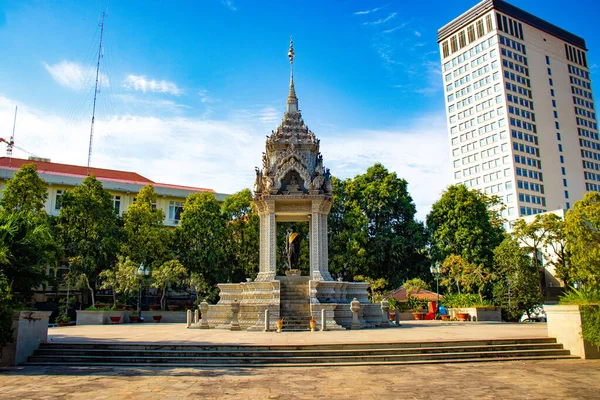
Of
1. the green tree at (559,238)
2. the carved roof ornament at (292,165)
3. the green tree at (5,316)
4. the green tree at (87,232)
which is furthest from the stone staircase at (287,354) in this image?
the green tree at (559,238)

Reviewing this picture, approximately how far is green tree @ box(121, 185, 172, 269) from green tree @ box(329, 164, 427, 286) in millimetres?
13789

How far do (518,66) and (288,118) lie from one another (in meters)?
64.6

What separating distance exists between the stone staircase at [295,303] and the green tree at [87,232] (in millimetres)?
17409

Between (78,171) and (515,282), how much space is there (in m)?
42.3

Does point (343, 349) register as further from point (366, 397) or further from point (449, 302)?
point (449, 302)

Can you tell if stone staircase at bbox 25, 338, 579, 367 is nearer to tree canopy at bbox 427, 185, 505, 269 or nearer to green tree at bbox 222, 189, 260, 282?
green tree at bbox 222, 189, 260, 282

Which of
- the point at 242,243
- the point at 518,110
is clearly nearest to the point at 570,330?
the point at 242,243

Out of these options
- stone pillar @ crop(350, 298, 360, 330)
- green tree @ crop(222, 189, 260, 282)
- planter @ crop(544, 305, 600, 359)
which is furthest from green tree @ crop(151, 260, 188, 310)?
planter @ crop(544, 305, 600, 359)

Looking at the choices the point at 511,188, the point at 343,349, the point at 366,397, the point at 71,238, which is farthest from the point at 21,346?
the point at 511,188

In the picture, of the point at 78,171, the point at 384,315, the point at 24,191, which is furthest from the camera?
the point at 78,171

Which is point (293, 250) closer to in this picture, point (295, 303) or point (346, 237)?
point (295, 303)

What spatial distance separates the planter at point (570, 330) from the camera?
12.8 metres

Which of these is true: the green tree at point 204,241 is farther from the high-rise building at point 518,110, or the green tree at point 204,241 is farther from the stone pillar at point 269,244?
the high-rise building at point 518,110

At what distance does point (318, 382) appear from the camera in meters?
9.80
